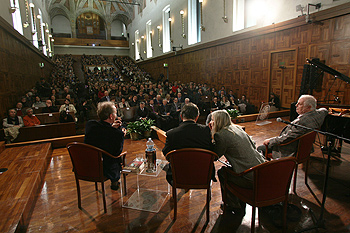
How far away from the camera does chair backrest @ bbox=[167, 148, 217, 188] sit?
199 centimetres

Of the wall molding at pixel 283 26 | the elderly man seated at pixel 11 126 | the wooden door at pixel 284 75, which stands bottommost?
the elderly man seated at pixel 11 126

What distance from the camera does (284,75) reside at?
7.45 m

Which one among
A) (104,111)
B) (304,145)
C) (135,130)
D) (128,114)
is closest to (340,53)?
(304,145)

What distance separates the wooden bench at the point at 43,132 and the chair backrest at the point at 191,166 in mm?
4025

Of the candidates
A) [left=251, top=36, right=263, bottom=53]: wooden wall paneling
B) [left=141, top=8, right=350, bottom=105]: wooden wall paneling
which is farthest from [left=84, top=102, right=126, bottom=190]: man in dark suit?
[left=251, top=36, right=263, bottom=53]: wooden wall paneling

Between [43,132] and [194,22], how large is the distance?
1049 cm

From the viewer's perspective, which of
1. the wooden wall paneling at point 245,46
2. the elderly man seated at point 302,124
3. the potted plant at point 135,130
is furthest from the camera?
the wooden wall paneling at point 245,46

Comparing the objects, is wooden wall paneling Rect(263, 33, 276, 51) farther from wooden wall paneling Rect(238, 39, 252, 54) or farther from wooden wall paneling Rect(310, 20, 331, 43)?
wooden wall paneling Rect(310, 20, 331, 43)

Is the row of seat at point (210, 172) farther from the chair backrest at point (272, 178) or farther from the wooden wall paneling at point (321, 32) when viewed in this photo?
the wooden wall paneling at point (321, 32)

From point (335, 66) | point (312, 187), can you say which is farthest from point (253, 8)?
point (312, 187)

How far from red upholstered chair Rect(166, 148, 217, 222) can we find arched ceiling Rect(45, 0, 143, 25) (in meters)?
25.8

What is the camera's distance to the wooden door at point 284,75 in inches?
282

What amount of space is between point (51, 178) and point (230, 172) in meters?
Result: 2.77

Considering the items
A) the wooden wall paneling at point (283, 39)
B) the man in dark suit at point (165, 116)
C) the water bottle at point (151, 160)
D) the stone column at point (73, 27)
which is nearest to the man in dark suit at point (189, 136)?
the water bottle at point (151, 160)
